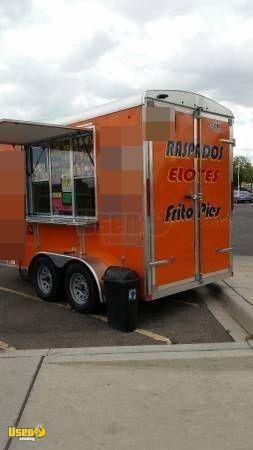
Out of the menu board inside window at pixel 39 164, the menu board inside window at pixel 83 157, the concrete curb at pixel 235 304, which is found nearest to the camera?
the concrete curb at pixel 235 304

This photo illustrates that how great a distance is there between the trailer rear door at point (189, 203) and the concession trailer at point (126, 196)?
1cm

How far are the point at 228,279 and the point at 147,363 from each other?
3896mm

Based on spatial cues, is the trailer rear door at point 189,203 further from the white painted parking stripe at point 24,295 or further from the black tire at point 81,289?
the white painted parking stripe at point 24,295

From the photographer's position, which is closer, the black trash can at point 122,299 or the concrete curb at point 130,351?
the concrete curb at point 130,351

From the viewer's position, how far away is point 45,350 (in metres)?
5.12

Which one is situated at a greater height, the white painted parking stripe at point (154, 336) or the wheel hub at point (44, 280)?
the wheel hub at point (44, 280)

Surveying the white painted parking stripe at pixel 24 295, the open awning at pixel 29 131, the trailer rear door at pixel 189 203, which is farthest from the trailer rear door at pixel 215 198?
the white painted parking stripe at pixel 24 295

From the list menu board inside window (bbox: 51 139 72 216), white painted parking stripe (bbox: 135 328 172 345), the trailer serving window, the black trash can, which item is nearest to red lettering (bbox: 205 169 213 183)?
the trailer serving window

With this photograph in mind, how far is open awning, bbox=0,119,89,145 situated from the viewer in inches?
252

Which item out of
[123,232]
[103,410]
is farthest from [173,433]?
[123,232]

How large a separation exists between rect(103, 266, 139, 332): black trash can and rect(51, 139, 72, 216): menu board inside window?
1834mm

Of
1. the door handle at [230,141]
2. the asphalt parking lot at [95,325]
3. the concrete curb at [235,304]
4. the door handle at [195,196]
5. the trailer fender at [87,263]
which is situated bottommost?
the asphalt parking lot at [95,325]

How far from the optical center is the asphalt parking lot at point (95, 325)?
18.5 feet

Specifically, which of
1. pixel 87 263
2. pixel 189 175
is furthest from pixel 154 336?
pixel 189 175
